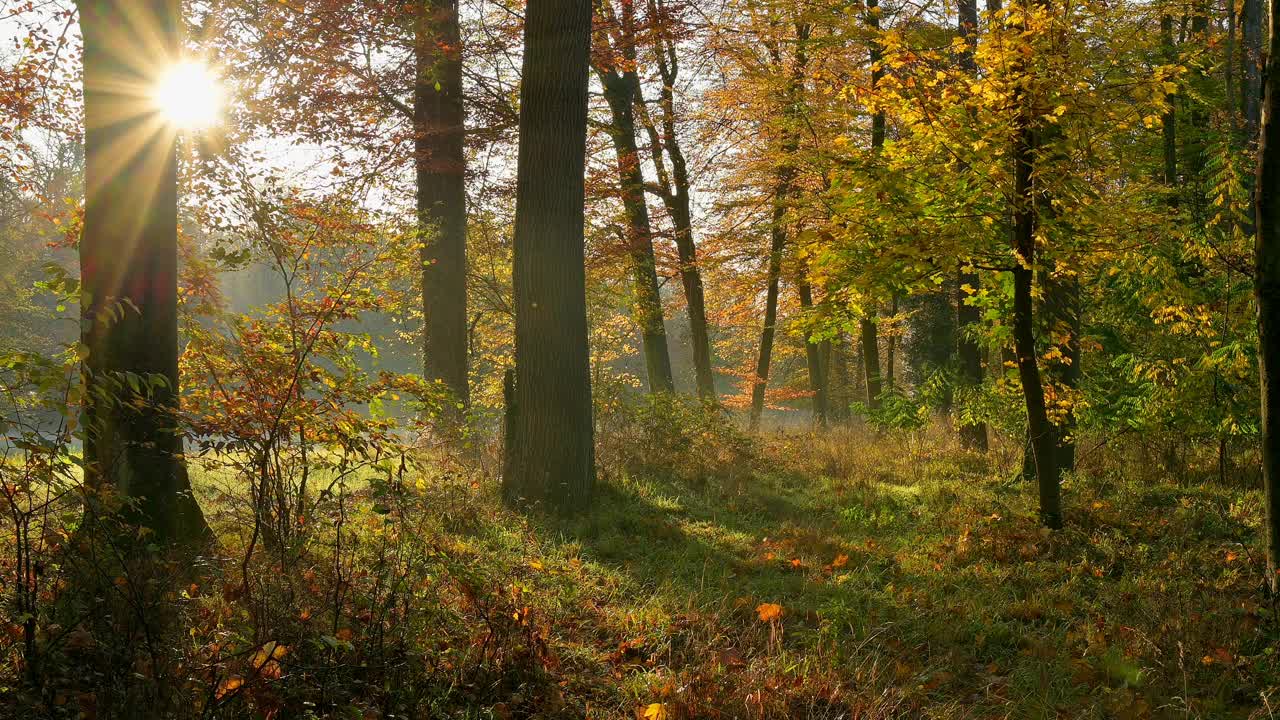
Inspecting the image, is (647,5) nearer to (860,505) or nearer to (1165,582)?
(860,505)

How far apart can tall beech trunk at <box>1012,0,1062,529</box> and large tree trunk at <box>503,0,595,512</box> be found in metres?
3.82

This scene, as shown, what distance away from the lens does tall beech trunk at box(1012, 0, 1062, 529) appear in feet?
20.1

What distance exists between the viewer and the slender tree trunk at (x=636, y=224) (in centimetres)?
1489

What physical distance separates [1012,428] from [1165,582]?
12.9 ft

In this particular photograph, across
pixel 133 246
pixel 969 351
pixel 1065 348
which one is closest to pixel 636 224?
pixel 969 351

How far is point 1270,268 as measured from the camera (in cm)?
428

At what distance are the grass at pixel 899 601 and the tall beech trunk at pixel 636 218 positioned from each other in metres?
7.64

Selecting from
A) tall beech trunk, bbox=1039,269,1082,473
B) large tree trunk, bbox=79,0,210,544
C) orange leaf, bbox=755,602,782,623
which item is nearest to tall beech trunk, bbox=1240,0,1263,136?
tall beech trunk, bbox=1039,269,1082,473

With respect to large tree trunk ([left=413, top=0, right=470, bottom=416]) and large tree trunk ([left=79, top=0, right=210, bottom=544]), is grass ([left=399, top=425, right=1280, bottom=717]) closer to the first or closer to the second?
large tree trunk ([left=79, top=0, right=210, bottom=544])

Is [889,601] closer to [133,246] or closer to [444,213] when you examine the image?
[133,246]

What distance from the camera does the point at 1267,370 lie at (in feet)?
14.2

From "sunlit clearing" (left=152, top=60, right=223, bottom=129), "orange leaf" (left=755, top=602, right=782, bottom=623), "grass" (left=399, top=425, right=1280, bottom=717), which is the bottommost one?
"grass" (left=399, top=425, right=1280, bottom=717)

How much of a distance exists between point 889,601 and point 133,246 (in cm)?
566

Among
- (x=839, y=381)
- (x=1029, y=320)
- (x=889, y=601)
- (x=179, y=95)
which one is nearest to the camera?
(x=889, y=601)
